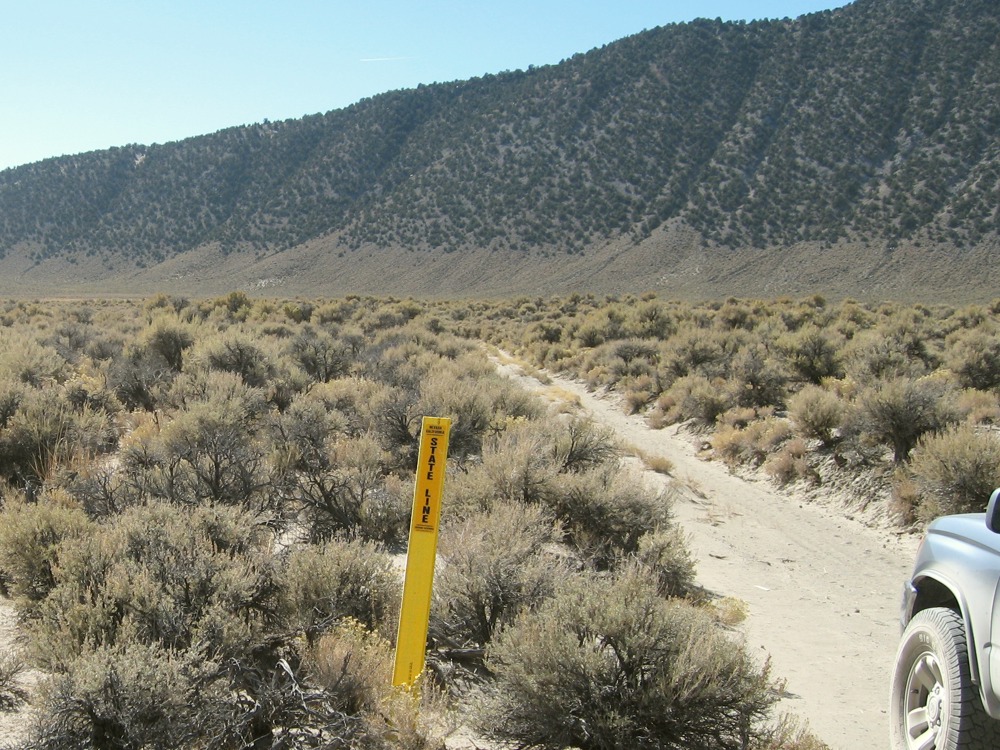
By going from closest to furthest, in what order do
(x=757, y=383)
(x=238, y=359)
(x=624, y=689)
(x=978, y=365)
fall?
1. (x=624, y=689)
2. (x=238, y=359)
3. (x=978, y=365)
4. (x=757, y=383)

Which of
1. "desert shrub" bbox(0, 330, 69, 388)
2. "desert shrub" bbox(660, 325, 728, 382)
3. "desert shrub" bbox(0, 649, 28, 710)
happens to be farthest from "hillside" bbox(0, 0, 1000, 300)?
"desert shrub" bbox(0, 649, 28, 710)

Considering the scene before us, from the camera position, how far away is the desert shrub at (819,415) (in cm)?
1313

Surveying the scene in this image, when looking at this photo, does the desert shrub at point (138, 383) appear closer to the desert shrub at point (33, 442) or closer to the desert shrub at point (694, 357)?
the desert shrub at point (33, 442)

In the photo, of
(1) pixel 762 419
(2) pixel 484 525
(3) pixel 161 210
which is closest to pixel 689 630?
(2) pixel 484 525

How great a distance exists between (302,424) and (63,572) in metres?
5.63

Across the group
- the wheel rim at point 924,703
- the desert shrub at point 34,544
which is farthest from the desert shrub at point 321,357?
the wheel rim at point 924,703

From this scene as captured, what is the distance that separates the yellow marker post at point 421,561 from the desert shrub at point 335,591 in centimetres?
103

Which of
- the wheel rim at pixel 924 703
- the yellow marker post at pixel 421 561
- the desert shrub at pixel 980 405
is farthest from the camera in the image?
the desert shrub at pixel 980 405

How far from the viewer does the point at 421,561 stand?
4.42 meters

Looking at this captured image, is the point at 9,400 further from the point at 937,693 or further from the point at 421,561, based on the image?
the point at 937,693

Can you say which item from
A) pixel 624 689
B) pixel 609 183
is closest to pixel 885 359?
pixel 624 689

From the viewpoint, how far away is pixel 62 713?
3750 millimetres

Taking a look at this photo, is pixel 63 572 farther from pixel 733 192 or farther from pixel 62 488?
pixel 733 192

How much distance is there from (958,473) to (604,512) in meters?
4.56
